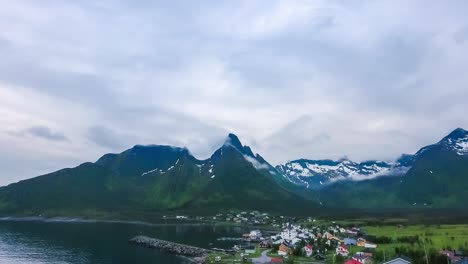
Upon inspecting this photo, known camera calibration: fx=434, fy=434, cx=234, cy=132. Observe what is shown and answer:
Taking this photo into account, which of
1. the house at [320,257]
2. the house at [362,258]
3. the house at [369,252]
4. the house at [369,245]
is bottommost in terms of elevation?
the house at [320,257]

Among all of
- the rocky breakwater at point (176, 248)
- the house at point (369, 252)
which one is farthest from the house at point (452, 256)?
the rocky breakwater at point (176, 248)

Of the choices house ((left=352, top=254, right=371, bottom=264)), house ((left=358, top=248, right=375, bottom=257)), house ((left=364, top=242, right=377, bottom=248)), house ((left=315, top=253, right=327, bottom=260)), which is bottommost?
house ((left=315, top=253, right=327, bottom=260))

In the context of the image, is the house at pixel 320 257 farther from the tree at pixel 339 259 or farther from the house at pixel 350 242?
the house at pixel 350 242

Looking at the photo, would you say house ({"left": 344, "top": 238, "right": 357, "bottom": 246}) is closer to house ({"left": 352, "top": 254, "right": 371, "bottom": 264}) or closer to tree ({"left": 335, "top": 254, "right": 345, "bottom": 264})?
tree ({"left": 335, "top": 254, "right": 345, "bottom": 264})

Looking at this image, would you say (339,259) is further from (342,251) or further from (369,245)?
(369,245)

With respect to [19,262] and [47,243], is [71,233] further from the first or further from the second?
[19,262]

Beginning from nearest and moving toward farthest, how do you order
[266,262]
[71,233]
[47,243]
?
1. [266,262]
2. [47,243]
3. [71,233]

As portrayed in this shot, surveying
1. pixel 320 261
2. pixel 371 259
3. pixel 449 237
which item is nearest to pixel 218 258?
pixel 320 261

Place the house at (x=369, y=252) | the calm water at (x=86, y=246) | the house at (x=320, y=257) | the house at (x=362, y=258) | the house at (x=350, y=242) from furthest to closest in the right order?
the house at (x=350, y=242), the calm water at (x=86, y=246), the house at (x=320, y=257), the house at (x=369, y=252), the house at (x=362, y=258)

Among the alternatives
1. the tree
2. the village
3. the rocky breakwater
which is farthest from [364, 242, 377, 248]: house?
the rocky breakwater
